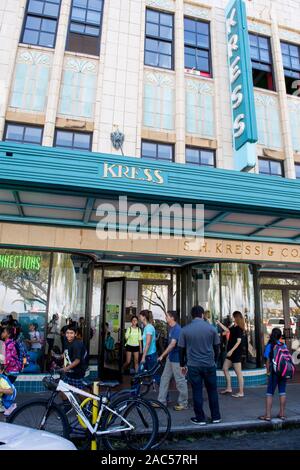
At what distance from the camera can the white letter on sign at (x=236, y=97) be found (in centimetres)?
975

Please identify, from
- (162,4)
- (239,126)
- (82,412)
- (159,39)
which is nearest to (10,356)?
(82,412)

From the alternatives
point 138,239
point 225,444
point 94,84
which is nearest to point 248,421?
point 225,444

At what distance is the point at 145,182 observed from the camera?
6.37 meters

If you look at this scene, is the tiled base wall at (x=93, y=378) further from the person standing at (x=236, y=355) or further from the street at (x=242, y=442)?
the street at (x=242, y=442)

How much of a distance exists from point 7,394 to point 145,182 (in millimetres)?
4295

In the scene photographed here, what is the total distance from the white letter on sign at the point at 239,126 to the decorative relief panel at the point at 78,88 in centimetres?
394

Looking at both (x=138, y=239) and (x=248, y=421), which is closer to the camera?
(x=248, y=421)

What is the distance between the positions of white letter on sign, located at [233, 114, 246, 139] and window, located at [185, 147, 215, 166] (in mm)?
943

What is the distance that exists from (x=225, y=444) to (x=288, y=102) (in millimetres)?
10438

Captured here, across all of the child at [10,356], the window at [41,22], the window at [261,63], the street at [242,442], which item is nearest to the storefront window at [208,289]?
the street at [242,442]

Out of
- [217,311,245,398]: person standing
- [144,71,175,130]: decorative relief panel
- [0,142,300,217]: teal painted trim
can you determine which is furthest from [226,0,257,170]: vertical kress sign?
[217,311,245,398]: person standing
